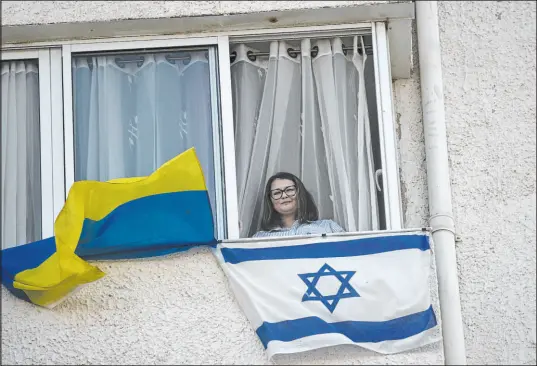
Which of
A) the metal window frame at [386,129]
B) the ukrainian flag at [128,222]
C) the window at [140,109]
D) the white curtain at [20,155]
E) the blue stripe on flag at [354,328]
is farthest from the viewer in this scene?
the window at [140,109]

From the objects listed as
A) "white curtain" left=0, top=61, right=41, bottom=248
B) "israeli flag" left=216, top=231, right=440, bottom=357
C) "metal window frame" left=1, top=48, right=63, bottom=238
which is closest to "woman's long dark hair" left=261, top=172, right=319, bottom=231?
"israeli flag" left=216, top=231, right=440, bottom=357

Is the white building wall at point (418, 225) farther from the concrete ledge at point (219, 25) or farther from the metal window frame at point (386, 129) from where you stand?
the metal window frame at point (386, 129)

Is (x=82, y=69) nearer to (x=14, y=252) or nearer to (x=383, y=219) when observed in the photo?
(x=14, y=252)

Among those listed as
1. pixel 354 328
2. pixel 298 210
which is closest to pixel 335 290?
pixel 354 328

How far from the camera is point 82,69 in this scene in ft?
31.8

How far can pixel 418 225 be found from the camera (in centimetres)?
955

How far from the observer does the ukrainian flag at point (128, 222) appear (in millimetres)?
8844

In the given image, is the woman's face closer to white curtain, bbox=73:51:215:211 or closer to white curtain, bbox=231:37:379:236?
white curtain, bbox=231:37:379:236

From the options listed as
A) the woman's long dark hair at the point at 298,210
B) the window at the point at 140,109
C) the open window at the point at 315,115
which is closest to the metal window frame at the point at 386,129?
the open window at the point at 315,115

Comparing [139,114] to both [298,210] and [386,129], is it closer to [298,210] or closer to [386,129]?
[298,210]

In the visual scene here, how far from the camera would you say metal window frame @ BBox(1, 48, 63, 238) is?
9.30 m

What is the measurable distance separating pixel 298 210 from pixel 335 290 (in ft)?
3.38

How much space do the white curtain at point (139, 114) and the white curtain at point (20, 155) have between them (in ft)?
0.91

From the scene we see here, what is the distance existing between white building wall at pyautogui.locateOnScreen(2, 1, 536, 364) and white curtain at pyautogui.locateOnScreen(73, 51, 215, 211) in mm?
367
